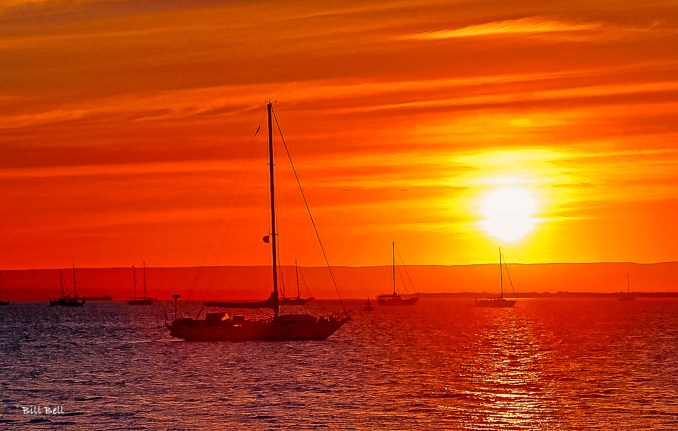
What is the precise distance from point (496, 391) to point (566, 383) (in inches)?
322

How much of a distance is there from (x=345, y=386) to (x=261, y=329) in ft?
148

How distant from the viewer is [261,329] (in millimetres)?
121125

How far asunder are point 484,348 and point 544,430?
69578mm

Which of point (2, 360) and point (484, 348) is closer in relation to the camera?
point (2, 360)

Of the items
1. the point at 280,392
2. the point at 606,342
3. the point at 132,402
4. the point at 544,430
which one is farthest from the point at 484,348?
the point at 544,430

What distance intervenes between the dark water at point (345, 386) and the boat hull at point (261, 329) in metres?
1.39

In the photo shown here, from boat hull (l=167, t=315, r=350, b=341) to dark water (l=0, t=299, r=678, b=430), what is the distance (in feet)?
4.57

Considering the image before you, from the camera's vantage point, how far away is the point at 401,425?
57.0 meters

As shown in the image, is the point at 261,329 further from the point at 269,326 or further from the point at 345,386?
the point at 345,386

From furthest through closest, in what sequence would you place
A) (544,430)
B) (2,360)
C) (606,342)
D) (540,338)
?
(540,338), (606,342), (2,360), (544,430)

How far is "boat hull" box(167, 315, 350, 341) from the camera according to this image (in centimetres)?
12044

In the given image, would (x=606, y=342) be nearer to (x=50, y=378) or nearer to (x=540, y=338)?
(x=540, y=338)

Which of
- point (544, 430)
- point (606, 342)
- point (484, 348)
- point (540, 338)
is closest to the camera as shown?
point (544, 430)

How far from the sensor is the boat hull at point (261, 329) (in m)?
120
